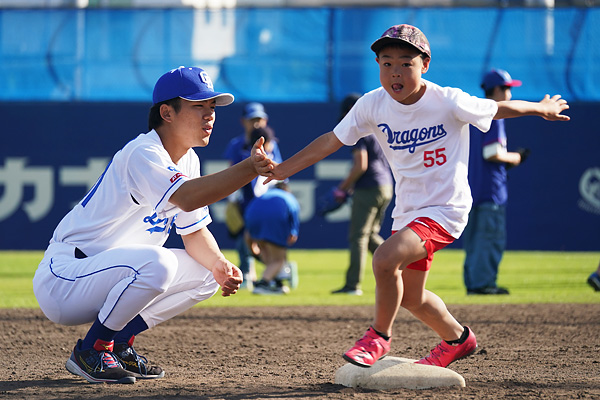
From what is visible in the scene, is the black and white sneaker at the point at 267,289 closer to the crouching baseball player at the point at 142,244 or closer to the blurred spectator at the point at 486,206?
the blurred spectator at the point at 486,206

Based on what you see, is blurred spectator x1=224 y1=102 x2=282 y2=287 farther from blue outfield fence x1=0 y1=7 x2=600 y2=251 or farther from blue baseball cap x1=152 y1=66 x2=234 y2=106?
blue baseball cap x1=152 y1=66 x2=234 y2=106

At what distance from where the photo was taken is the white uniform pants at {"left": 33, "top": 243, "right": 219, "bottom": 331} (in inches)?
170

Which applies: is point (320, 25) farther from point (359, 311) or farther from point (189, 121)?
point (189, 121)

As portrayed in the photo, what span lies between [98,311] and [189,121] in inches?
44.9

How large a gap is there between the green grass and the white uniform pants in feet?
12.6

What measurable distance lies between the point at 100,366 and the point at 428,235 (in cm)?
185

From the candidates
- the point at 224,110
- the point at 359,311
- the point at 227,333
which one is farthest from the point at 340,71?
the point at 227,333

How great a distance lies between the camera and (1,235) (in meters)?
14.4

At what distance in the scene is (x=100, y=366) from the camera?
4371 mm

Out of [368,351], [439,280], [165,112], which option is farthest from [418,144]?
[439,280]

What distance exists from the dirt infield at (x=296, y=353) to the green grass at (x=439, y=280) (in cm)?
62

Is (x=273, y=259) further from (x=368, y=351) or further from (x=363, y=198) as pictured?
(x=368, y=351)

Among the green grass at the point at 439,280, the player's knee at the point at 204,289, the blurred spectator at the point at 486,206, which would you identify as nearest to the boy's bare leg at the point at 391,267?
the player's knee at the point at 204,289

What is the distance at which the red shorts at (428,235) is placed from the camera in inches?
167
